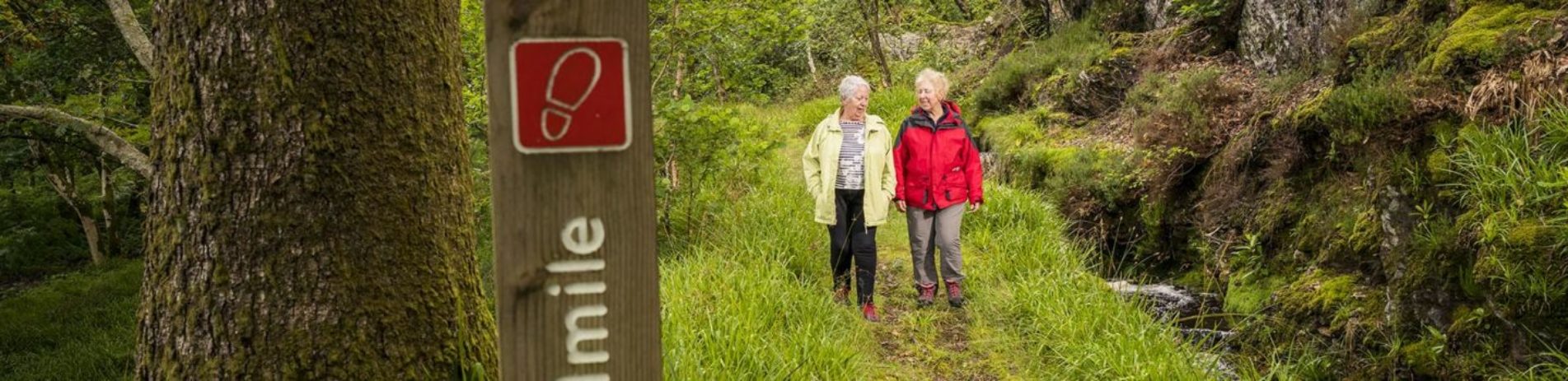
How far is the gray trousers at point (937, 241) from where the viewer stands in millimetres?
5594

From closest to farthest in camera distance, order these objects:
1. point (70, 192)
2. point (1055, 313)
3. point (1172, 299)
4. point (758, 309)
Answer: point (758, 309) < point (1055, 313) < point (1172, 299) < point (70, 192)

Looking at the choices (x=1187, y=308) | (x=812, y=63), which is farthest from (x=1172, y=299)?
(x=812, y=63)

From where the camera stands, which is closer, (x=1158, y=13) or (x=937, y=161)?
(x=937, y=161)

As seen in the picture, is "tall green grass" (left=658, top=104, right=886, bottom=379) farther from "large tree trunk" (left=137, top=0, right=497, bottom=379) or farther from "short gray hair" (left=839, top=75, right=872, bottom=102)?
"large tree trunk" (left=137, top=0, right=497, bottom=379)

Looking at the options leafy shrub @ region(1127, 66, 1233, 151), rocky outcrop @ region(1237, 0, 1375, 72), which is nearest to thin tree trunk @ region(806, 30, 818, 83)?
leafy shrub @ region(1127, 66, 1233, 151)

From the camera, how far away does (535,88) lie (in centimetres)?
123

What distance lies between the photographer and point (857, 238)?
536 centimetres

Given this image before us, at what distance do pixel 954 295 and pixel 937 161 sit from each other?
93cm

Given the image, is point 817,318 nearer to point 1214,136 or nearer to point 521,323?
point 521,323

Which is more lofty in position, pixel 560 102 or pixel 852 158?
pixel 560 102

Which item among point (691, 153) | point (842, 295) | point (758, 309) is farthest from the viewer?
point (691, 153)

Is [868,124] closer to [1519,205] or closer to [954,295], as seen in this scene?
[954,295]

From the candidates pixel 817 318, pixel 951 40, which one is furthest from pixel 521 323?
pixel 951 40

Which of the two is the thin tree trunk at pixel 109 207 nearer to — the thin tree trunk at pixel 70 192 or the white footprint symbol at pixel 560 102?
the thin tree trunk at pixel 70 192
